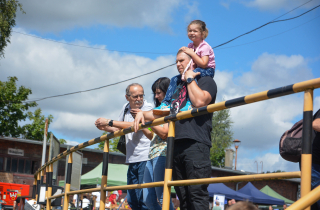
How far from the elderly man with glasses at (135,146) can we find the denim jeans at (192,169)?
746 mm

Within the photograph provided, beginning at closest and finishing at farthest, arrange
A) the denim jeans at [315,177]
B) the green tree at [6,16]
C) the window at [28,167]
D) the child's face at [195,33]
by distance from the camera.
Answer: the denim jeans at [315,177] → the child's face at [195,33] → the green tree at [6,16] → the window at [28,167]

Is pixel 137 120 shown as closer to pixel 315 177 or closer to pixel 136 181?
pixel 136 181

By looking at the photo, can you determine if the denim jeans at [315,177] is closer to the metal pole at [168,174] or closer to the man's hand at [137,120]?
the metal pole at [168,174]

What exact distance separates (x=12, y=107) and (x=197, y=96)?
32.2 metres

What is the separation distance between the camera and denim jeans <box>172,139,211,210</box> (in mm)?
2400

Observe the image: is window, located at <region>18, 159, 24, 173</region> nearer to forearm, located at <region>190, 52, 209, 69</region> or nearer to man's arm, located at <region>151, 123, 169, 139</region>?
man's arm, located at <region>151, 123, 169, 139</region>

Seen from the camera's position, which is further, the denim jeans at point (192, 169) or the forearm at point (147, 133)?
the forearm at point (147, 133)

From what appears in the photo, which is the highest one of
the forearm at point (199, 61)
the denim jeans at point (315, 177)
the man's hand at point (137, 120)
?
the forearm at point (199, 61)

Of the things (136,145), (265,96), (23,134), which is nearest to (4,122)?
(23,134)

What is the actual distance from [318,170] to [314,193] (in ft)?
2.34

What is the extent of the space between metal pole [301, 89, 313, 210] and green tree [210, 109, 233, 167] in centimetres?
5684

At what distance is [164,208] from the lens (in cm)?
230

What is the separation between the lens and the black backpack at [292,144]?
5.91 ft

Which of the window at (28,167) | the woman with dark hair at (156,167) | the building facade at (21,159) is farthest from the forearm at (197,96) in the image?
the window at (28,167)
